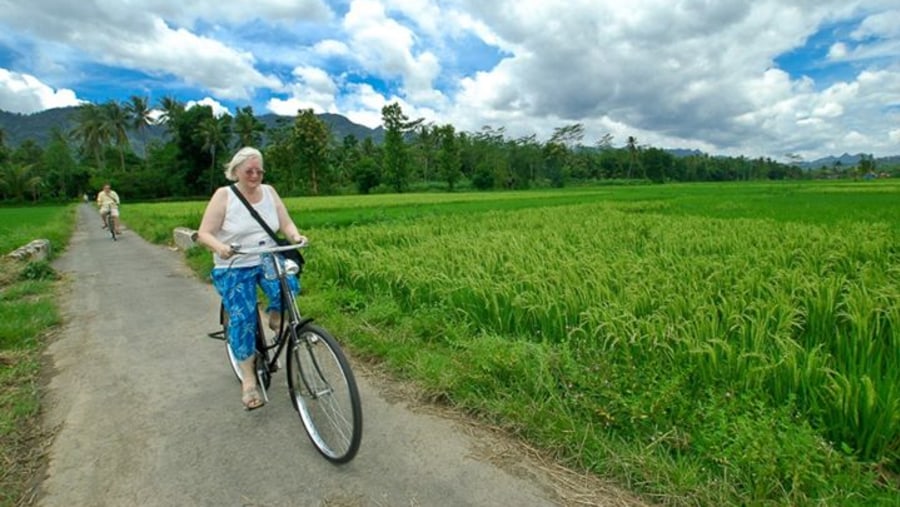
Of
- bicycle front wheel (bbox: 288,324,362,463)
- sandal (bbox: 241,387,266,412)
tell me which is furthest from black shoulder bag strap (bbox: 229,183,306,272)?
sandal (bbox: 241,387,266,412)

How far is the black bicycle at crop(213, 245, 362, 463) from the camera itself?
2.38m

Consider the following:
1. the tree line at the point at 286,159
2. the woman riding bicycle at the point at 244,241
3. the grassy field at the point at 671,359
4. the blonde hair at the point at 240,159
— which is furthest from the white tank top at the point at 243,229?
the tree line at the point at 286,159

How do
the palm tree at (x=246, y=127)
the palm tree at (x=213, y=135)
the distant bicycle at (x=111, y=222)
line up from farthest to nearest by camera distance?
the palm tree at (x=246, y=127) → the palm tree at (x=213, y=135) → the distant bicycle at (x=111, y=222)

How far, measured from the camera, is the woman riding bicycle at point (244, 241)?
2.83 m

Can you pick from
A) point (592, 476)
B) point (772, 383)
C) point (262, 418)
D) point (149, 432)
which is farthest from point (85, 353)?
point (772, 383)

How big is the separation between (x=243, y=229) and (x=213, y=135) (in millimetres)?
55311

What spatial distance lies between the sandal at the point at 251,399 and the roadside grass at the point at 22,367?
3.59 feet

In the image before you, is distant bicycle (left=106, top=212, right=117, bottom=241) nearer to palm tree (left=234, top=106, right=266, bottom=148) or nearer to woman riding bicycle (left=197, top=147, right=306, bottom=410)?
woman riding bicycle (left=197, top=147, right=306, bottom=410)

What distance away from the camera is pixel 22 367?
3811mm

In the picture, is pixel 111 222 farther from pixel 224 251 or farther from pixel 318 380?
pixel 318 380

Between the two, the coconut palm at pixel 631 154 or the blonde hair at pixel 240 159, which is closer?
the blonde hair at pixel 240 159

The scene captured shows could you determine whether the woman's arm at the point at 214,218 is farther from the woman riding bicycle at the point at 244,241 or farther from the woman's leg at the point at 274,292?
the woman's leg at the point at 274,292

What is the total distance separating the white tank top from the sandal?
888 mm

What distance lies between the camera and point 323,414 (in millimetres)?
2701
